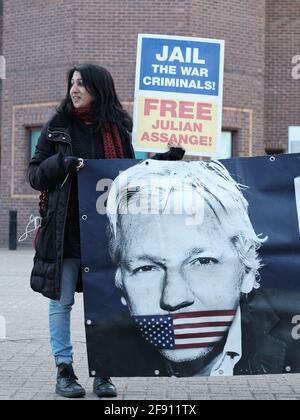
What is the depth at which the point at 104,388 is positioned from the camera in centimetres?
478

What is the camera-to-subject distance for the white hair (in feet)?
14.6

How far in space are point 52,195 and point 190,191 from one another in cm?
93

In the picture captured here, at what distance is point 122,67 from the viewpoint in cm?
1909

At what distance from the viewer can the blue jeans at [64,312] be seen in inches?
189

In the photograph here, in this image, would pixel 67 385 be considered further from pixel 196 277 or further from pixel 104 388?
pixel 196 277

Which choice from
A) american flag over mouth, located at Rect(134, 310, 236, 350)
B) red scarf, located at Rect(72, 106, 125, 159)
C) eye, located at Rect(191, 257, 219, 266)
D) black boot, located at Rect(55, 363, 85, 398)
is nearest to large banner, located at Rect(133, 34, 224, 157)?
red scarf, located at Rect(72, 106, 125, 159)

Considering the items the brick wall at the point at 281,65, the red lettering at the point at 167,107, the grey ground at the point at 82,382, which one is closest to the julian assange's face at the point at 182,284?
the grey ground at the point at 82,382

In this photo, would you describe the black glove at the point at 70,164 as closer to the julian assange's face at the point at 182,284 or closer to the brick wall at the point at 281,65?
the julian assange's face at the point at 182,284

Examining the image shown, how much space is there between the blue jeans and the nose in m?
0.71

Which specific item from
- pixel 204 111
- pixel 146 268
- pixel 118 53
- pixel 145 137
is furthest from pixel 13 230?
pixel 146 268

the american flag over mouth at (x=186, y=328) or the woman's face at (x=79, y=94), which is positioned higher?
the woman's face at (x=79, y=94)

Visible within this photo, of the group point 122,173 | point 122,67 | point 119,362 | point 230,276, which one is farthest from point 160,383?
point 122,67

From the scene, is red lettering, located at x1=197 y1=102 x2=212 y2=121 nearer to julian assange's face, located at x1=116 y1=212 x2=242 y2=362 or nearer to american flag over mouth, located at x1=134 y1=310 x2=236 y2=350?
julian assange's face, located at x1=116 y1=212 x2=242 y2=362
